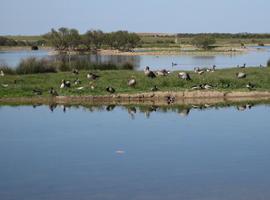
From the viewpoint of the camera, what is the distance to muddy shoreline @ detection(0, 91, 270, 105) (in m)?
29.6

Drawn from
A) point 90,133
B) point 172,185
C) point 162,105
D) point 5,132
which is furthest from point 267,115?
point 172,185

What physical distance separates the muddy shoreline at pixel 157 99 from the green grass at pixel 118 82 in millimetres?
460

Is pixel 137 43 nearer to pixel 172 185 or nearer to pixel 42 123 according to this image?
pixel 42 123

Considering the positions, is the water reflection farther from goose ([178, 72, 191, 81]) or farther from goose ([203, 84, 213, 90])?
goose ([178, 72, 191, 81])

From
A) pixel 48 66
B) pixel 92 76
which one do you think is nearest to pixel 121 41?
pixel 48 66

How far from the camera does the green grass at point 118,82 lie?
101 feet

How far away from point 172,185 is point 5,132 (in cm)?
931

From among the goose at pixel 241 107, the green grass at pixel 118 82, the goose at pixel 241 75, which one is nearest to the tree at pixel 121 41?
the goose at pixel 241 75

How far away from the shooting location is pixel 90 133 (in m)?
20.3

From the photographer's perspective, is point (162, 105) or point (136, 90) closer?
point (162, 105)

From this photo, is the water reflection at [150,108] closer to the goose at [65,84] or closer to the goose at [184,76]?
the goose at [65,84]

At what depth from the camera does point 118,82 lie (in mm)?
32281

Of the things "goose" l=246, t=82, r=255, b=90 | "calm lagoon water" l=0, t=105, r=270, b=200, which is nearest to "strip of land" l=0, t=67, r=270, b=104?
"goose" l=246, t=82, r=255, b=90

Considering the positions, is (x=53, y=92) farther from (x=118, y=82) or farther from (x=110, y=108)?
(x=110, y=108)
